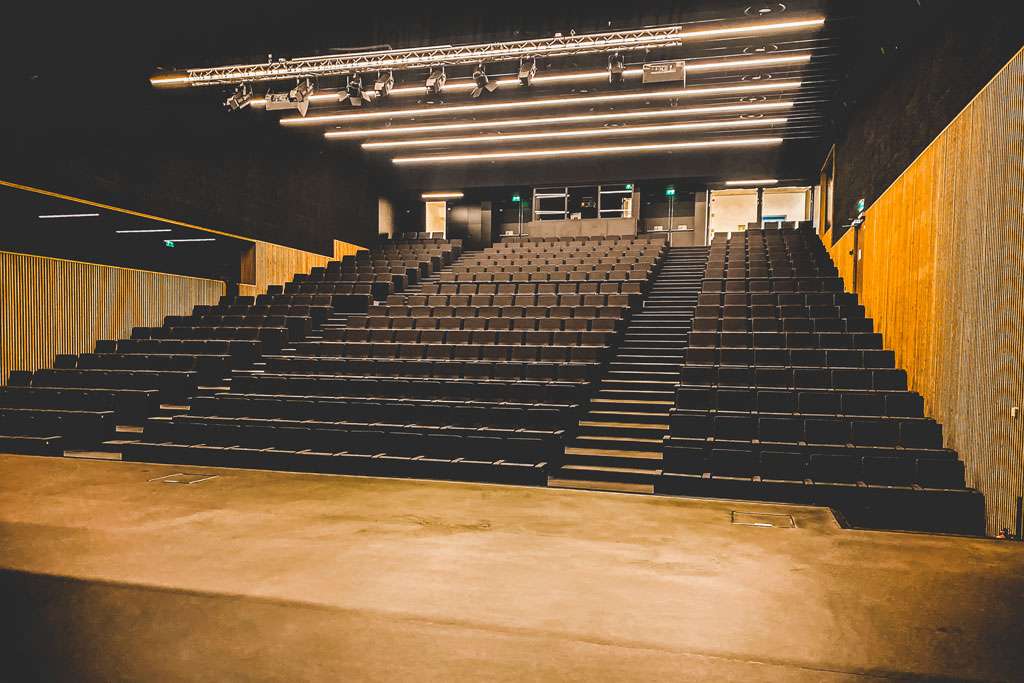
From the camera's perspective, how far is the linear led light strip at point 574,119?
8977mm

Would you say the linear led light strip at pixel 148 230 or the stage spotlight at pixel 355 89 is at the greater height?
the stage spotlight at pixel 355 89

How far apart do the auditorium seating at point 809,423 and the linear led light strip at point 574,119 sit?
11.8 ft

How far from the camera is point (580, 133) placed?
408 inches

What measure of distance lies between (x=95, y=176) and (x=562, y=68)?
5.44 meters

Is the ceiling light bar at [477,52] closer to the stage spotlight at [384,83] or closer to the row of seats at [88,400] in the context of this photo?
the stage spotlight at [384,83]

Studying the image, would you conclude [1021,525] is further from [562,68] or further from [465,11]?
[562,68]

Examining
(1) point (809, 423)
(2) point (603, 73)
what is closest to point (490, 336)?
(1) point (809, 423)

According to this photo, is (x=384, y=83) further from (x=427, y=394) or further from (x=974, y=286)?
(x=974, y=286)

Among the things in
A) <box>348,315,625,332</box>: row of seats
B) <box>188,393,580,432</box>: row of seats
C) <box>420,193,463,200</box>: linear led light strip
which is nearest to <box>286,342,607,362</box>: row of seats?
<box>348,315,625,332</box>: row of seats

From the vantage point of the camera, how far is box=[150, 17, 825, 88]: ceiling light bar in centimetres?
616

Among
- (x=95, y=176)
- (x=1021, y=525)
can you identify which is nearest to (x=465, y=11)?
(x=95, y=176)

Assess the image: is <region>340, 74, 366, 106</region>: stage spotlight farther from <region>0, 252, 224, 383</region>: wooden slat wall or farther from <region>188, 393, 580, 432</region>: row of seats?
<region>0, 252, 224, 383</region>: wooden slat wall

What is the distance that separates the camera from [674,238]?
13391 mm

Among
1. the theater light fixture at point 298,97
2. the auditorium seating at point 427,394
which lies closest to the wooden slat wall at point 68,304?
the auditorium seating at point 427,394
